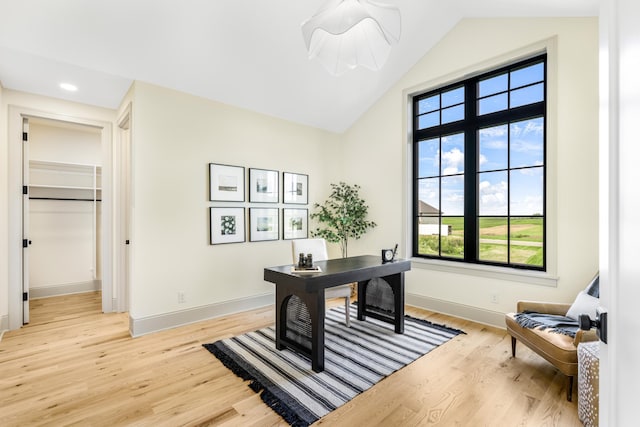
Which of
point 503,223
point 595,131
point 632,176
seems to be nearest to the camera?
point 632,176

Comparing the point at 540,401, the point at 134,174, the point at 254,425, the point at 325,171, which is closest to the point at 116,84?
the point at 134,174

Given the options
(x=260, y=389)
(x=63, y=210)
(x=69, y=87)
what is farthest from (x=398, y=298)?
(x=63, y=210)

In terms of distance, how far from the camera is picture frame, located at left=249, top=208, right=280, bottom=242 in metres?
4.23

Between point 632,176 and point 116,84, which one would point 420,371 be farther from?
point 116,84

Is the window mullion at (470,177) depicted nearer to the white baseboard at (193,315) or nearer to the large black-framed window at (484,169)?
the large black-framed window at (484,169)

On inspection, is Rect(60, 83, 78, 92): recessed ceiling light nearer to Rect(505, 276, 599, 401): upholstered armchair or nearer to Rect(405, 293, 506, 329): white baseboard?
Rect(405, 293, 506, 329): white baseboard

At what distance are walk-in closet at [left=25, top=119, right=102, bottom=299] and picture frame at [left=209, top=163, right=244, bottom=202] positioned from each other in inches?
81.0

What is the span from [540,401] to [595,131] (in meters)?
2.38

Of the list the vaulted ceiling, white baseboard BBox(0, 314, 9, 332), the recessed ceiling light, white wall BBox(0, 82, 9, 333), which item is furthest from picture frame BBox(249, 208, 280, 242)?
white baseboard BBox(0, 314, 9, 332)

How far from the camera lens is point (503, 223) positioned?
3627 millimetres

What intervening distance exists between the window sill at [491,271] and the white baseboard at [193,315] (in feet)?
7.07

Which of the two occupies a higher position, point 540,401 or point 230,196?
point 230,196

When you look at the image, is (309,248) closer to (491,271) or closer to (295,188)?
(295,188)

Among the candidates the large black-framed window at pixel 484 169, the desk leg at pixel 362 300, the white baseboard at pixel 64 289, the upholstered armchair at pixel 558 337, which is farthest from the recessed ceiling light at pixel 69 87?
the upholstered armchair at pixel 558 337
